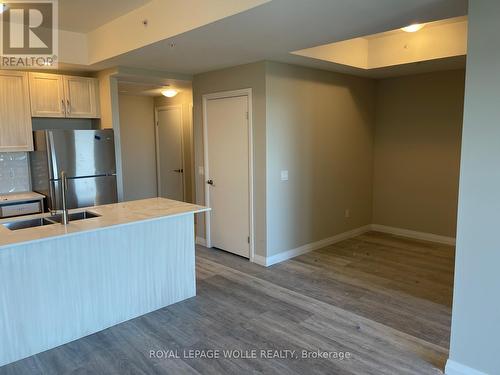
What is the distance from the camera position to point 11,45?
13.1ft

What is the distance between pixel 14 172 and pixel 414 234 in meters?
5.76

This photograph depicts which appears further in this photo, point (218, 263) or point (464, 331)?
point (218, 263)

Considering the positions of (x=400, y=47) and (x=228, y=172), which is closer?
(x=400, y=47)

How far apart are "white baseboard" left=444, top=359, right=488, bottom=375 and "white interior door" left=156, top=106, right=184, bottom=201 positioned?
5.26 m

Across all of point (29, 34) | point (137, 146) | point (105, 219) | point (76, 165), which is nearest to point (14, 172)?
point (76, 165)

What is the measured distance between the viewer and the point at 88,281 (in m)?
2.99

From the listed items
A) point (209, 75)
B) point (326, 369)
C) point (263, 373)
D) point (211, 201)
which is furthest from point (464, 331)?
point (209, 75)

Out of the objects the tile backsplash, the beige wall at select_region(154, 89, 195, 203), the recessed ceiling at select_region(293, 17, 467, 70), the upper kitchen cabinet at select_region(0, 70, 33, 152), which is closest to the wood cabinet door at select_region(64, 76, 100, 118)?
the upper kitchen cabinet at select_region(0, 70, 33, 152)


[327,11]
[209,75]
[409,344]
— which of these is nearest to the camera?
[327,11]

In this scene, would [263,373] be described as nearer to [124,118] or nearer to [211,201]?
[211,201]

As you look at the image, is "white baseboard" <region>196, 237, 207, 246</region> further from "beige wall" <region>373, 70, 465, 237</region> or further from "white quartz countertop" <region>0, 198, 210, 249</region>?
"beige wall" <region>373, 70, 465, 237</region>

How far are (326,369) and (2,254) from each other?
2.39 m

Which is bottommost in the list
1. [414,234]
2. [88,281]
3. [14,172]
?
[414,234]

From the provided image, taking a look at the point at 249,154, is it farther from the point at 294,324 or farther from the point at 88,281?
the point at 88,281
